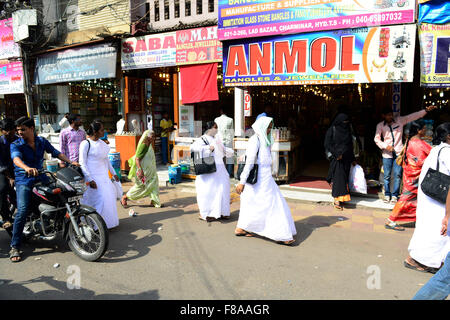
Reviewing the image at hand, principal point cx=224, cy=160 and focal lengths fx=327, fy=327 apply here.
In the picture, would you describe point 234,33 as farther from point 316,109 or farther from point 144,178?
point 316,109

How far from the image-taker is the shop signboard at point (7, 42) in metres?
12.9

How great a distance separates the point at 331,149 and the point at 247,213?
2.57 m

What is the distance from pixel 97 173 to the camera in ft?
16.5

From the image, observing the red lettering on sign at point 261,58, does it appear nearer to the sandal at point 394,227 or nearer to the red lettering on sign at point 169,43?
the red lettering on sign at point 169,43

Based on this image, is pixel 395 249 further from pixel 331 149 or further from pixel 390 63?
pixel 390 63

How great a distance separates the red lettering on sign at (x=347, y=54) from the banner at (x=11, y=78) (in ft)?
40.6

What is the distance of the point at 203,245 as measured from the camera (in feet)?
15.4

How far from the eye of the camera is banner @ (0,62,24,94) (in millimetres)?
13203

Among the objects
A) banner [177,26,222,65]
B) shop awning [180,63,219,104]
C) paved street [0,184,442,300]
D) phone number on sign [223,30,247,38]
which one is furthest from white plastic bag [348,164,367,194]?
banner [177,26,222,65]

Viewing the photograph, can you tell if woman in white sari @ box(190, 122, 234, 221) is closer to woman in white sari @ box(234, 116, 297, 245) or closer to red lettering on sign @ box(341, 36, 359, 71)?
woman in white sari @ box(234, 116, 297, 245)

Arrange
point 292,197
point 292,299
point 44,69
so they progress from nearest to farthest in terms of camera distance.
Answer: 1. point 292,299
2. point 292,197
3. point 44,69

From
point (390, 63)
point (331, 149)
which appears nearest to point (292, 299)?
point (331, 149)

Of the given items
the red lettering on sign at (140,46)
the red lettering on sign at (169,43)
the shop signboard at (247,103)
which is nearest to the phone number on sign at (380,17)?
the shop signboard at (247,103)

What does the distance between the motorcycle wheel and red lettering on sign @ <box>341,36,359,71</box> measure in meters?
5.49
